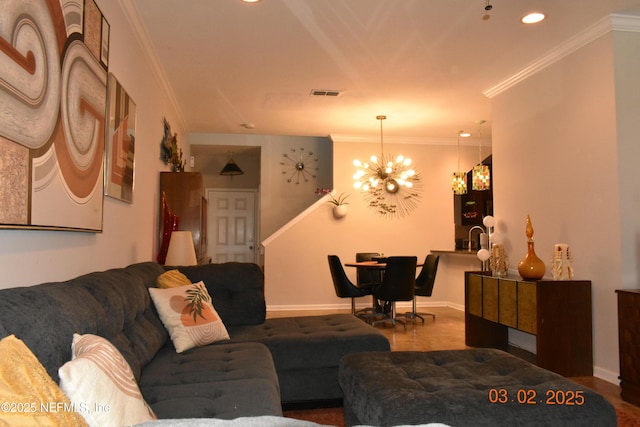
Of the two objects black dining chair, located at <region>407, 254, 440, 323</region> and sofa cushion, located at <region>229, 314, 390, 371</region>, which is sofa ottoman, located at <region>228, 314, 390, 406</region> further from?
black dining chair, located at <region>407, 254, 440, 323</region>

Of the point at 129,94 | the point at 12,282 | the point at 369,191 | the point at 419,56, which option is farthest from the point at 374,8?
the point at 369,191

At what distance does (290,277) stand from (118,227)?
4.23 metres

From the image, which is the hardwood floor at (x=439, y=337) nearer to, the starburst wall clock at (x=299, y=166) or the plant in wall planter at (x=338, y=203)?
the plant in wall planter at (x=338, y=203)

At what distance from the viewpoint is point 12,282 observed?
1664 millimetres

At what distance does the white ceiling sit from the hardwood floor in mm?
2624

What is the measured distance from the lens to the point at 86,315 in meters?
1.57

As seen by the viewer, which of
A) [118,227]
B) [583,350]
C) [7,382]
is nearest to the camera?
[7,382]

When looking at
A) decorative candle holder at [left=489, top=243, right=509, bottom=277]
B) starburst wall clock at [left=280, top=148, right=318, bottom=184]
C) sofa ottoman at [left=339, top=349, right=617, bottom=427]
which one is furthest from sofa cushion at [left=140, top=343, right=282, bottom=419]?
starburst wall clock at [left=280, top=148, right=318, bottom=184]

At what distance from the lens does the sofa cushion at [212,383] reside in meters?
1.71

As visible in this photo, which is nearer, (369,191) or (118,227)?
(118,227)

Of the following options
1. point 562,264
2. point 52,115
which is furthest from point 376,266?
point 52,115

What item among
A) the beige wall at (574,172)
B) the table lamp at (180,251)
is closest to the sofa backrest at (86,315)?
the table lamp at (180,251)

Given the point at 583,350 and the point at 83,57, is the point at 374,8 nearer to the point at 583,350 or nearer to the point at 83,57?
the point at 83,57
